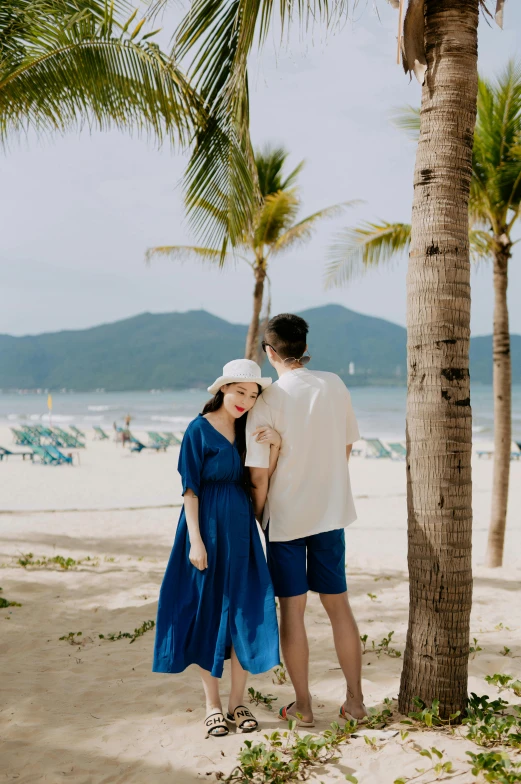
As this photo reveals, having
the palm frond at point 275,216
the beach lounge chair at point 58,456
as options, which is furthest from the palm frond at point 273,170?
the beach lounge chair at point 58,456

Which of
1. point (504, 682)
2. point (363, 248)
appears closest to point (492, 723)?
point (504, 682)

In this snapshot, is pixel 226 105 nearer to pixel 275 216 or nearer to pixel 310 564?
pixel 310 564

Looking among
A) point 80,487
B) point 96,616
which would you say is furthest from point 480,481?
point 96,616

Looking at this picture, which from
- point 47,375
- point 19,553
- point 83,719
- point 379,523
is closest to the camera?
point 83,719

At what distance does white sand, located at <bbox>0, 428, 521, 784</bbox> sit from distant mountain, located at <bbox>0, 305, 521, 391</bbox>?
353ft

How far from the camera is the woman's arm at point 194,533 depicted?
9.73ft

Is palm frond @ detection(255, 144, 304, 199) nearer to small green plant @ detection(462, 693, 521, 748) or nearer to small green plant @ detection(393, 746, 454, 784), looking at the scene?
small green plant @ detection(462, 693, 521, 748)

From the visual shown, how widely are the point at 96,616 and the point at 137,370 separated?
431ft

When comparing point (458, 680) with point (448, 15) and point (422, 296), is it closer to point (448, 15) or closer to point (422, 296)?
point (422, 296)

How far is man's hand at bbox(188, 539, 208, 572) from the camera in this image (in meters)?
2.96

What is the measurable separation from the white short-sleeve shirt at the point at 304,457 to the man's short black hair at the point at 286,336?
0.11 meters

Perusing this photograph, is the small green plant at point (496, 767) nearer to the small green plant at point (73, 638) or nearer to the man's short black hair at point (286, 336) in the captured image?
the man's short black hair at point (286, 336)

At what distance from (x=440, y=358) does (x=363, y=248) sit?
253 inches

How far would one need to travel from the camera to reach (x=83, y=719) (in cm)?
334
